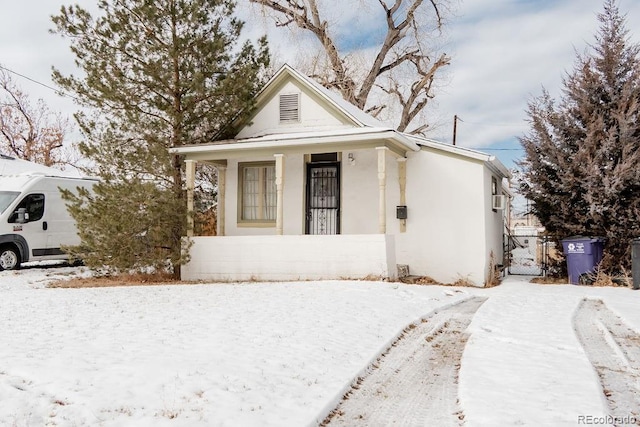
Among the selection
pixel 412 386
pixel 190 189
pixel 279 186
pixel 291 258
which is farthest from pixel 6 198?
pixel 412 386

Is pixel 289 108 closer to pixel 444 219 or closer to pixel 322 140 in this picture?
pixel 322 140

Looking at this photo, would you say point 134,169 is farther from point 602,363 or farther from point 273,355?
point 602,363

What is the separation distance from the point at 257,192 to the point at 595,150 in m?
8.54

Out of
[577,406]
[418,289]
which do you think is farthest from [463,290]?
[577,406]

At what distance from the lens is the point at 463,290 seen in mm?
10812

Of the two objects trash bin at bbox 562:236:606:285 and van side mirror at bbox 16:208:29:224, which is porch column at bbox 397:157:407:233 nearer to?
trash bin at bbox 562:236:606:285

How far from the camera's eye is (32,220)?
1487 cm

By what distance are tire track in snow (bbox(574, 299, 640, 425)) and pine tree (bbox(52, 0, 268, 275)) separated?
351 inches

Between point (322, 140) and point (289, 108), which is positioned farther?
point (289, 108)

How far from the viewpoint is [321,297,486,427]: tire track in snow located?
4.04 meters

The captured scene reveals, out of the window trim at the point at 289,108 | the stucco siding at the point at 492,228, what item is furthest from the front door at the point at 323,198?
the stucco siding at the point at 492,228

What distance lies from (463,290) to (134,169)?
8029 mm

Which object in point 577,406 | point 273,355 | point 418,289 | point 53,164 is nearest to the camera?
point 577,406

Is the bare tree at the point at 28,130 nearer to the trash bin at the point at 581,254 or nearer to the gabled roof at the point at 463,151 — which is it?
the gabled roof at the point at 463,151
